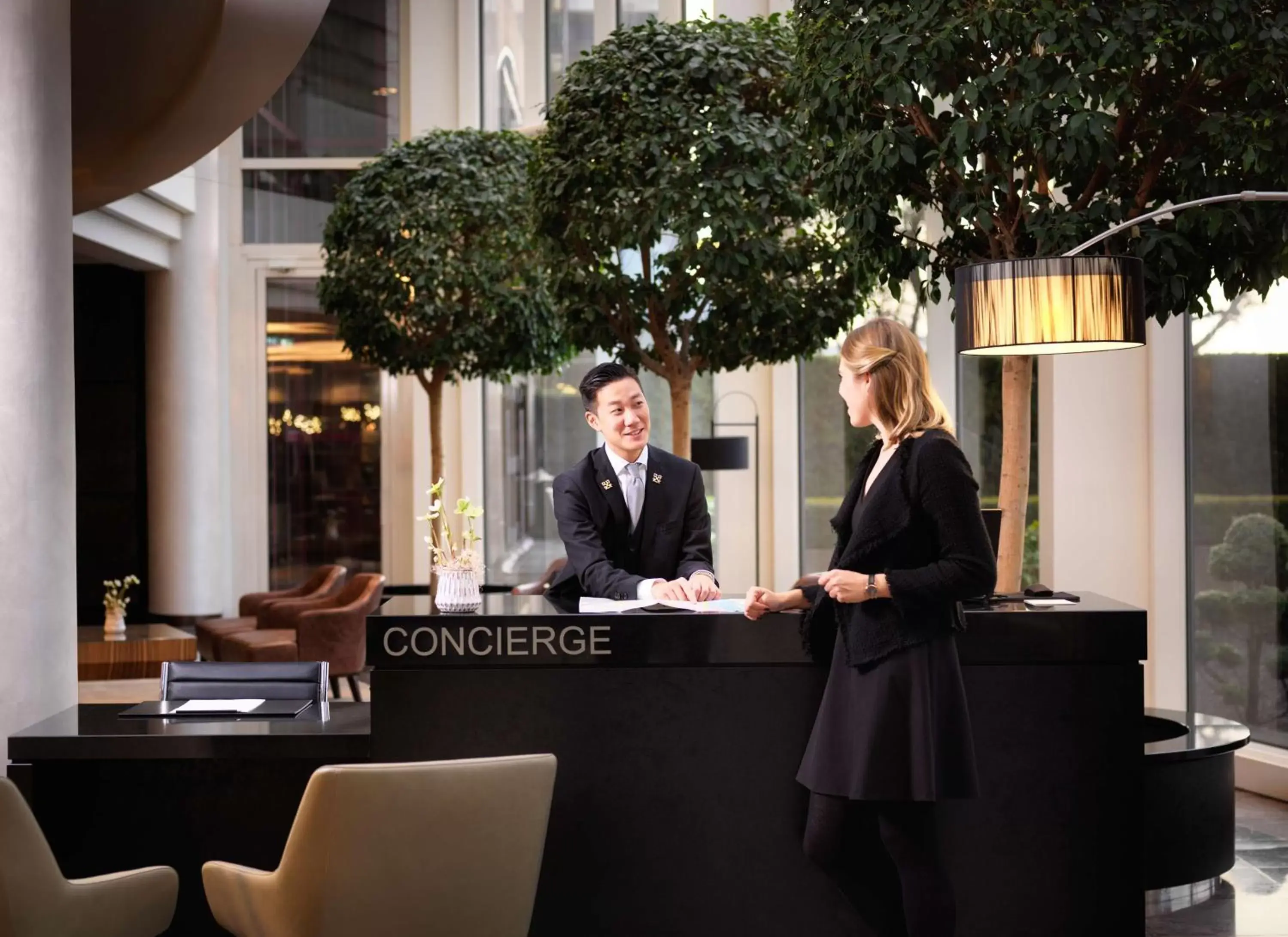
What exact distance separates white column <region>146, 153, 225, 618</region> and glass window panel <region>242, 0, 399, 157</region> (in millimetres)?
975

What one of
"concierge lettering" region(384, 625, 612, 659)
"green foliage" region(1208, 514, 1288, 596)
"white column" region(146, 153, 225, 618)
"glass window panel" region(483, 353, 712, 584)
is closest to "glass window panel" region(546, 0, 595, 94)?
"glass window panel" region(483, 353, 712, 584)

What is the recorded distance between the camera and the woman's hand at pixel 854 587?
3293 mm

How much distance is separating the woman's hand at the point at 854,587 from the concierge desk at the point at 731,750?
488mm

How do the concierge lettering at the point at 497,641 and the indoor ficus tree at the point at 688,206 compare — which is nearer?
the concierge lettering at the point at 497,641

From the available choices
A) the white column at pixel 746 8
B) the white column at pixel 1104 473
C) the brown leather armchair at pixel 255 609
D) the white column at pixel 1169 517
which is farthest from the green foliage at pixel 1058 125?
the white column at pixel 746 8

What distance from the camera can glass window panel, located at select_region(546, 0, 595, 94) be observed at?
13.3 metres

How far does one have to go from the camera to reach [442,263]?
9453 mm

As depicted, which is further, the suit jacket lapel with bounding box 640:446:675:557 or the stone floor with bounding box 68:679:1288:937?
the stone floor with bounding box 68:679:1288:937

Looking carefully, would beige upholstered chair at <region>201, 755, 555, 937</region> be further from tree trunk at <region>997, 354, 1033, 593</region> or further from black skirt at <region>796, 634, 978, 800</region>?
tree trunk at <region>997, 354, 1033, 593</region>

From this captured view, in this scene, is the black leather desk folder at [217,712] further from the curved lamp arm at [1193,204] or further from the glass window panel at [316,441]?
the glass window panel at [316,441]

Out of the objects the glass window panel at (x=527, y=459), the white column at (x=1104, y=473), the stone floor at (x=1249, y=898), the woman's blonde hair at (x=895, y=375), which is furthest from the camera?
the glass window panel at (x=527, y=459)

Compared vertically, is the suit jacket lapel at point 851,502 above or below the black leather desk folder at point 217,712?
above

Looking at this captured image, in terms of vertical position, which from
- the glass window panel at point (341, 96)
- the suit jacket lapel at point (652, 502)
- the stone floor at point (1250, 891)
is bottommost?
the stone floor at point (1250, 891)

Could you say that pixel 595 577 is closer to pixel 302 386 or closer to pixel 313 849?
pixel 313 849
